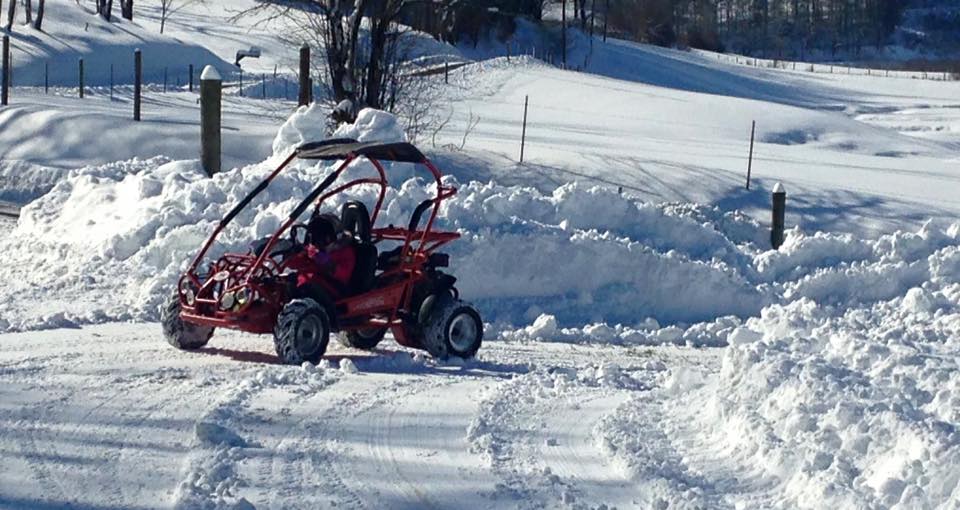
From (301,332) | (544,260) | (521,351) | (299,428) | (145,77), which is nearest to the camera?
(299,428)

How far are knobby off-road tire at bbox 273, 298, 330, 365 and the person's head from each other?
756mm

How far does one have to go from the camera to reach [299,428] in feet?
30.4

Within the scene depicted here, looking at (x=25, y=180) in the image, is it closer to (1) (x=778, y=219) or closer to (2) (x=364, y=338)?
(1) (x=778, y=219)

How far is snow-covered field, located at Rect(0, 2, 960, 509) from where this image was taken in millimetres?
7848

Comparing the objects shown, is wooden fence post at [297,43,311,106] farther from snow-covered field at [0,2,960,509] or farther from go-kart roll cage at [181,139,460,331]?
go-kart roll cage at [181,139,460,331]

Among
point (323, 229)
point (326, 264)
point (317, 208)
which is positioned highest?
point (317, 208)

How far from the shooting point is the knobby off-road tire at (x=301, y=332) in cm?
1159

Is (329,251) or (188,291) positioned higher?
(329,251)

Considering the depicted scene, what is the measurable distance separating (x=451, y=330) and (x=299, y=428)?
3.37 meters

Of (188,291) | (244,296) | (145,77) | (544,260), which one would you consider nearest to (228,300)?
(244,296)

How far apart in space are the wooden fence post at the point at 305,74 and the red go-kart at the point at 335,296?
11854 mm

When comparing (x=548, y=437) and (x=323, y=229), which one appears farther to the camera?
(x=323, y=229)

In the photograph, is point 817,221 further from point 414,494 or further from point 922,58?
point 922,58

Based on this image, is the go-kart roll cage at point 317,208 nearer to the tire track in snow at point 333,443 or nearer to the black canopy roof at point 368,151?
the black canopy roof at point 368,151
